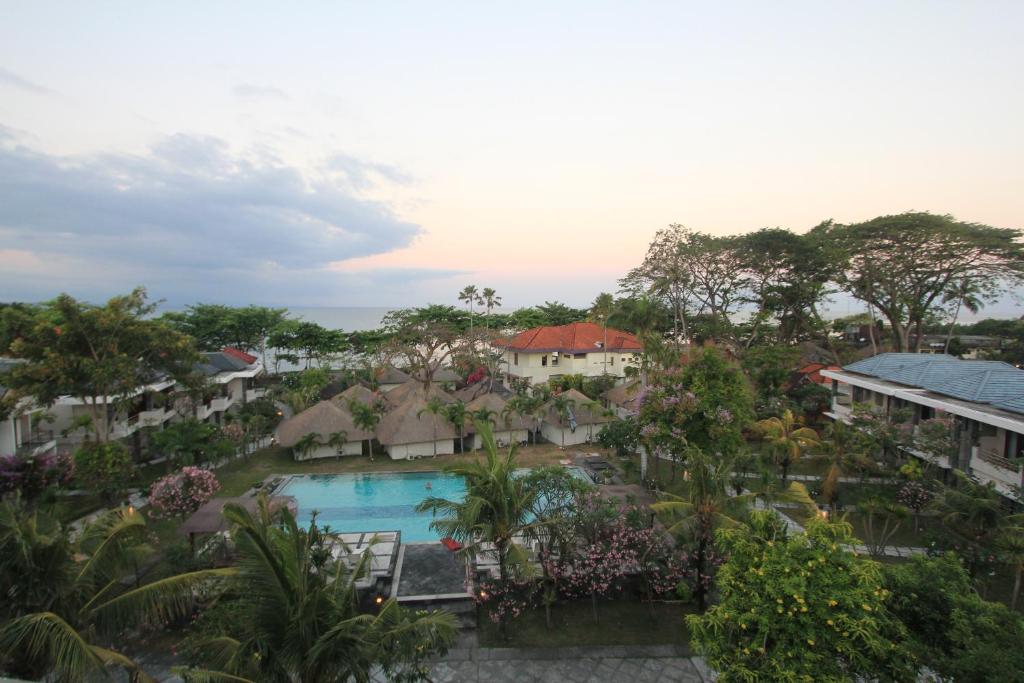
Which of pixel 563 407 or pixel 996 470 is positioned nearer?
pixel 996 470

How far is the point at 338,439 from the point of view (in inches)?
944

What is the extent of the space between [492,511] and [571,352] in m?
29.6

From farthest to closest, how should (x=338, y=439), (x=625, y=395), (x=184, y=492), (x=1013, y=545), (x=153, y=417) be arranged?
(x=625, y=395), (x=338, y=439), (x=153, y=417), (x=184, y=492), (x=1013, y=545)

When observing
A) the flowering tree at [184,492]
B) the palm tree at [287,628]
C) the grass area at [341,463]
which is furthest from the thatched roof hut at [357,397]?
the palm tree at [287,628]

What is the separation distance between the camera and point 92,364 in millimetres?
16047

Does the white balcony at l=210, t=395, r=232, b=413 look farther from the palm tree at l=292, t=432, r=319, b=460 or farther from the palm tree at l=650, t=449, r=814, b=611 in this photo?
the palm tree at l=650, t=449, r=814, b=611

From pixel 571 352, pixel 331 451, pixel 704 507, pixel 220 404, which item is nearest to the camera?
pixel 704 507

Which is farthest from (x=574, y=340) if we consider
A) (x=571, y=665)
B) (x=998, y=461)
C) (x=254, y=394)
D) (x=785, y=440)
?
(x=571, y=665)

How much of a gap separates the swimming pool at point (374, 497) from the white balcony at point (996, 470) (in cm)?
1230

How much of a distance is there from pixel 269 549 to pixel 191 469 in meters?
11.2

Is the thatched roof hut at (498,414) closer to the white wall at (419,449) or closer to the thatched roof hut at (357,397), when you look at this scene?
the white wall at (419,449)

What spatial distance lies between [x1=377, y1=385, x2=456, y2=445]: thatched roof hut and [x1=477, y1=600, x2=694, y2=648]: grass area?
528 inches

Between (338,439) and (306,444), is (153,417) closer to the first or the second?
(306,444)

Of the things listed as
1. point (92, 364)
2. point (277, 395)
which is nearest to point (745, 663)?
point (92, 364)
